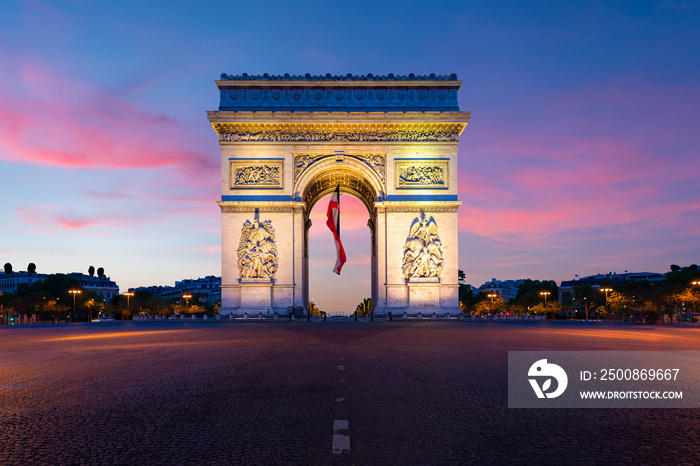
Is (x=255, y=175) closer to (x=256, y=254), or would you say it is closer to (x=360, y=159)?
(x=256, y=254)

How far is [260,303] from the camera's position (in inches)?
1528

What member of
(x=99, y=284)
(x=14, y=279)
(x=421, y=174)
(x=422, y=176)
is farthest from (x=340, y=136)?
(x=99, y=284)

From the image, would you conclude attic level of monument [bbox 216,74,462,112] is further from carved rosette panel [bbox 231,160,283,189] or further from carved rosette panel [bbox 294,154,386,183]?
carved rosette panel [bbox 231,160,283,189]

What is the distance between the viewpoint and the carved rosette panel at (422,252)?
39.3m

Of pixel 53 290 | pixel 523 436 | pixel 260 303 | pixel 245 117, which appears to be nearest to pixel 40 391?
pixel 523 436

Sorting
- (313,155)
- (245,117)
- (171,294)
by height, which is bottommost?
(171,294)

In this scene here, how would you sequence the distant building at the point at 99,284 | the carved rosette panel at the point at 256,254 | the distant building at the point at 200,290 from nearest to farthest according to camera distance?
the carved rosette panel at the point at 256,254
the distant building at the point at 99,284
the distant building at the point at 200,290

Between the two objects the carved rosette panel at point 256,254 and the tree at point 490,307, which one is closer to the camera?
the carved rosette panel at point 256,254

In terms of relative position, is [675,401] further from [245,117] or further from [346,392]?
[245,117]

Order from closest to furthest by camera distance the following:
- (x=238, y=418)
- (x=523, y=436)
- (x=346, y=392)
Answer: (x=523, y=436) < (x=238, y=418) < (x=346, y=392)

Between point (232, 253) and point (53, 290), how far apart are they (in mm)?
62813

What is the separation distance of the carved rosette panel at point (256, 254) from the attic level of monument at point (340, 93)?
9304 millimetres

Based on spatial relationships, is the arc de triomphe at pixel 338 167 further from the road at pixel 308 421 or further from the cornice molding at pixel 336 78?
the road at pixel 308 421

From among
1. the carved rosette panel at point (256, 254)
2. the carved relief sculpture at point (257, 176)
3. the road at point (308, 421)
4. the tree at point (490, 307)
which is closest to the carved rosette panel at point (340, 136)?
the carved relief sculpture at point (257, 176)
